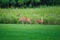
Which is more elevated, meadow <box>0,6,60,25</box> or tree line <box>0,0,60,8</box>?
tree line <box>0,0,60,8</box>

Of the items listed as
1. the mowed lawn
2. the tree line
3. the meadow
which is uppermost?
the tree line

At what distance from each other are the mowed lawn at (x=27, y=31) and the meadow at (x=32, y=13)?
84 millimetres

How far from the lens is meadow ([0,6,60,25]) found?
7.59 meters

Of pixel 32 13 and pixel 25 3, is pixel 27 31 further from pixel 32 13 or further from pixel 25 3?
pixel 25 3

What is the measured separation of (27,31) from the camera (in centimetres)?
759

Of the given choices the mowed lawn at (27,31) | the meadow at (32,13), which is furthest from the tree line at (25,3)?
the mowed lawn at (27,31)

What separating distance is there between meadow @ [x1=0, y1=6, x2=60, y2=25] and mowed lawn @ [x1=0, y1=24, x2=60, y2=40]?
8 centimetres

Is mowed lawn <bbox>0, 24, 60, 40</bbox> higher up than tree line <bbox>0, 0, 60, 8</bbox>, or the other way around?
tree line <bbox>0, 0, 60, 8</bbox>

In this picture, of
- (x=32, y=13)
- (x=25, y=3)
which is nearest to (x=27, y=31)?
(x=32, y=13)

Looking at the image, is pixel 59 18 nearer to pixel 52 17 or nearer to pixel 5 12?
pixel 52 17

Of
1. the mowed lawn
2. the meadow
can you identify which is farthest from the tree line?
the mowed lawn

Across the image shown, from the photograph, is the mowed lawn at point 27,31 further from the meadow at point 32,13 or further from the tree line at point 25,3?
the tree line at point 25,3

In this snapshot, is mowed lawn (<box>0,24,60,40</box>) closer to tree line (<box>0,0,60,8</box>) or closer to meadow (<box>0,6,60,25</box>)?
meadow (<box>0,6,60,25</box>)

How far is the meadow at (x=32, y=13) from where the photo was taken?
759cm
